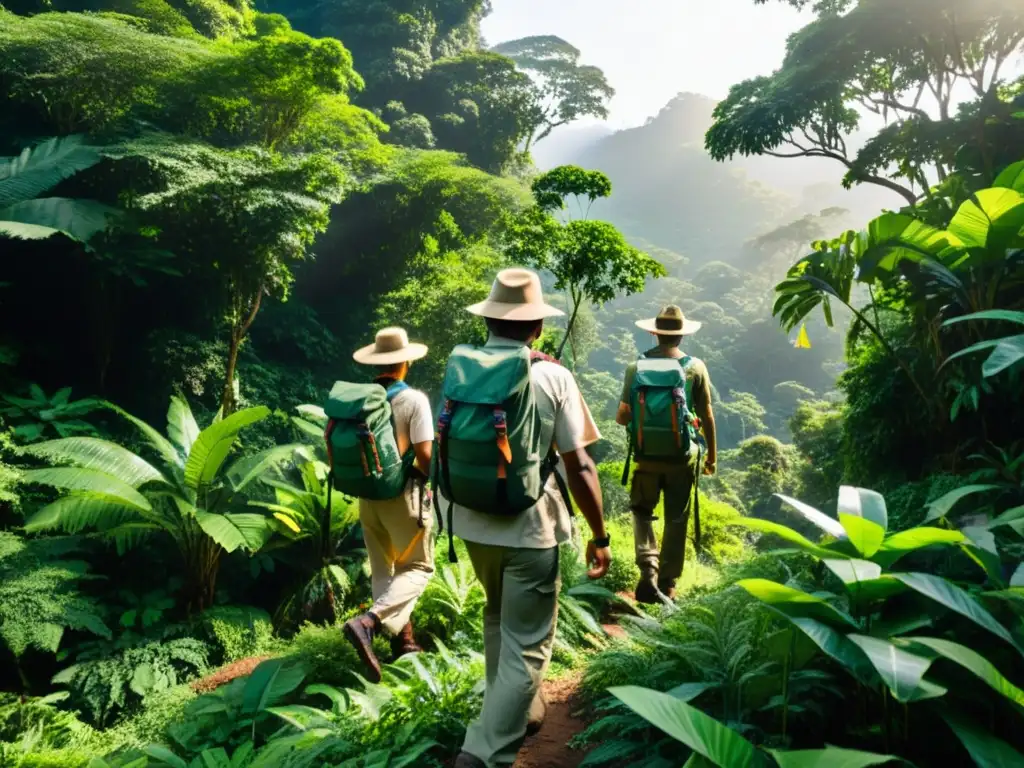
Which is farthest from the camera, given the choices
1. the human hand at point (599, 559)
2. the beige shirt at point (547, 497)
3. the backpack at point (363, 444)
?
the backpack at point (363, 444)

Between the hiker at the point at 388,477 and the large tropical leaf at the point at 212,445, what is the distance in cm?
199

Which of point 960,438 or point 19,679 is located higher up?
point 960,438

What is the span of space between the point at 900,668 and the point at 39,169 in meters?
9.00

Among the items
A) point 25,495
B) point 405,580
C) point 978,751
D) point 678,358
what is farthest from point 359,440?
point 25,495

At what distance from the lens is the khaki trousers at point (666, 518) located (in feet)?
12.4

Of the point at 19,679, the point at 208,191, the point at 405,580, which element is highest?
the point at 208,191

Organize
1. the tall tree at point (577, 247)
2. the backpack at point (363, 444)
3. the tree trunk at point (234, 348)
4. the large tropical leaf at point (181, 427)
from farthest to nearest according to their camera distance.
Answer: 1. the tree trunk at point (234, 348)
2. the tall tree at point (577, 247)
3. the large tropical leaf at point (181, 427)
4. the backpack at point (363, 444)

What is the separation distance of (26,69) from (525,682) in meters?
11.6

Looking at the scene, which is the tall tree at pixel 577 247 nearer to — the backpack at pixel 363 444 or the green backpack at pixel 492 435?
the backpack at pixel 363 444

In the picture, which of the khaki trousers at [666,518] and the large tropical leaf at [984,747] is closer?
the large tropical leaf at [984,747]

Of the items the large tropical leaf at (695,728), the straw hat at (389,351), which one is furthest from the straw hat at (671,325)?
the large tropical leaf at (695,728)

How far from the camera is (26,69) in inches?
350

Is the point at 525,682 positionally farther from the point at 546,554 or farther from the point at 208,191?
the point at 208,191

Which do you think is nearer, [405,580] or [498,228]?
[405,580]
